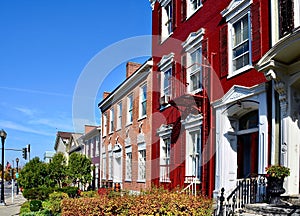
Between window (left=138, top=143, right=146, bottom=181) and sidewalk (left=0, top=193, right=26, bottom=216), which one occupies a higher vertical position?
window (left=138, top=143, right=146, bottom=181)

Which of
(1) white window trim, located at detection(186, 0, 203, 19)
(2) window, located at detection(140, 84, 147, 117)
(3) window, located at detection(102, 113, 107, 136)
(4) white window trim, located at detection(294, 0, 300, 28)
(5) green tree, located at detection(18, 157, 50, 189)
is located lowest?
(5) green tree, located at detection(18, 157, 50, 189)

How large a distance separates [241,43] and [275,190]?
5.17 m

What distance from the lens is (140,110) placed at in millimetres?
22719

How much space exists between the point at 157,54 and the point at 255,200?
456 inches

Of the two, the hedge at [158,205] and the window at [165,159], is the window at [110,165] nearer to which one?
the window at [165,159]

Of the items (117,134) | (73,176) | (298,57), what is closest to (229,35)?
(298,57)

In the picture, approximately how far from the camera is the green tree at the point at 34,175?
29.6 m

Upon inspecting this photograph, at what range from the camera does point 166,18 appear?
1998 cm

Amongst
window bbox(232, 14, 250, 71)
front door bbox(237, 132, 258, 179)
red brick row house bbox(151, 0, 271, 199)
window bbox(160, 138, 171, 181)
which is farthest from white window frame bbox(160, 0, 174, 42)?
front door bbox(237, 132, 258, 179)

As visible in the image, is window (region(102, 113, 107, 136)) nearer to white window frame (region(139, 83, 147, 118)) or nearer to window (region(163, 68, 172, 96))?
white window frame (region(139, 83, 147, 118))

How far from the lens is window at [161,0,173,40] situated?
63.9 ft

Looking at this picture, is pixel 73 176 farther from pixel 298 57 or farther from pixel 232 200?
pixel 298 57

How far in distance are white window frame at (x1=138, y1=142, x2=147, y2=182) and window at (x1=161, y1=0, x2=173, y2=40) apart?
595 centimetres

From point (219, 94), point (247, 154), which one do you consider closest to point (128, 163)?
point (219, 94)
